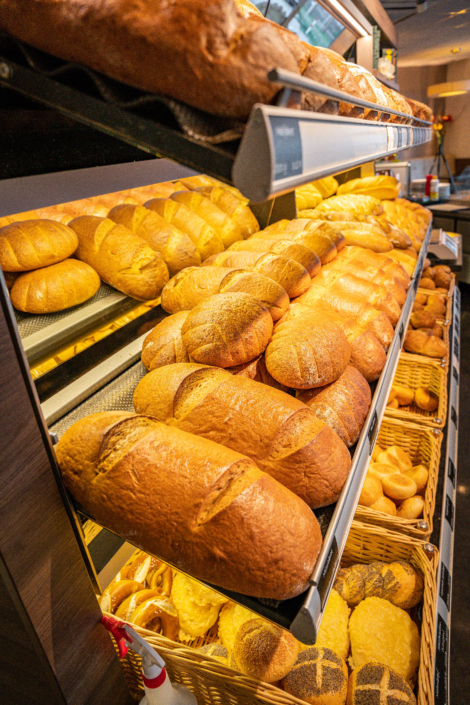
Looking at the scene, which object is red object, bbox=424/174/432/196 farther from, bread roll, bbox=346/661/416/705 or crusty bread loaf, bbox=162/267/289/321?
bread roll, bbox=346/661/416/705

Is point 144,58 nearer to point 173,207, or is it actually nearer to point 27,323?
point 27,323

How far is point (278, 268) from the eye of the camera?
1438mm

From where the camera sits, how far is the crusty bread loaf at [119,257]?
1.40m

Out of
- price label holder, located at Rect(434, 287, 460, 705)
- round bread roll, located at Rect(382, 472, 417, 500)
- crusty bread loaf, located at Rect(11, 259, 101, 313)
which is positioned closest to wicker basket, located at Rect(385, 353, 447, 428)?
price label holder, located at Rect(434, 287, 460, 705)

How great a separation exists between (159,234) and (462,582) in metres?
2.27

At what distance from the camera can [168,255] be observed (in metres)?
1.56

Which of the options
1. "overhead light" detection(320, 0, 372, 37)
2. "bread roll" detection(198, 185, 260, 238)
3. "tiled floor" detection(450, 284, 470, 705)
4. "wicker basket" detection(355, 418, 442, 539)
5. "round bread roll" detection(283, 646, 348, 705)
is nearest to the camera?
"round bread roll" detection(283, 646, 348, 705)

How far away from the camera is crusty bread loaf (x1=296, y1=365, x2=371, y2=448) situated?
1089 millimetres

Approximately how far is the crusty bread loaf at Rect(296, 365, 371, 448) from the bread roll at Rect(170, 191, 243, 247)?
0.93 metres

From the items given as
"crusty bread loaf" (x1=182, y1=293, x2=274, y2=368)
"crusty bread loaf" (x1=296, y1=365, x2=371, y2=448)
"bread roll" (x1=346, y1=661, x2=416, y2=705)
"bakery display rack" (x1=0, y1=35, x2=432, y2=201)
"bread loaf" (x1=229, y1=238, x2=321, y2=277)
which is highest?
"bakery display rack" (x1=0, y1=35, x2=432, y2=201)

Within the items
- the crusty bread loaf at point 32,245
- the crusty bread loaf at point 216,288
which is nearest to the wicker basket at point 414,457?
the crusty bread loaf at point 216,288

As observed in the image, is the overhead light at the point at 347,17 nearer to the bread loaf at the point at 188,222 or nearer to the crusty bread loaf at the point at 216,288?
the bread loaf at the point at 188,222

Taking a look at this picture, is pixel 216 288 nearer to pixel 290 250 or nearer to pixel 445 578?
pixel 290 250

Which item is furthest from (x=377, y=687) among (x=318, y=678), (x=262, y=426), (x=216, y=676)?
(x=262, y=426)
